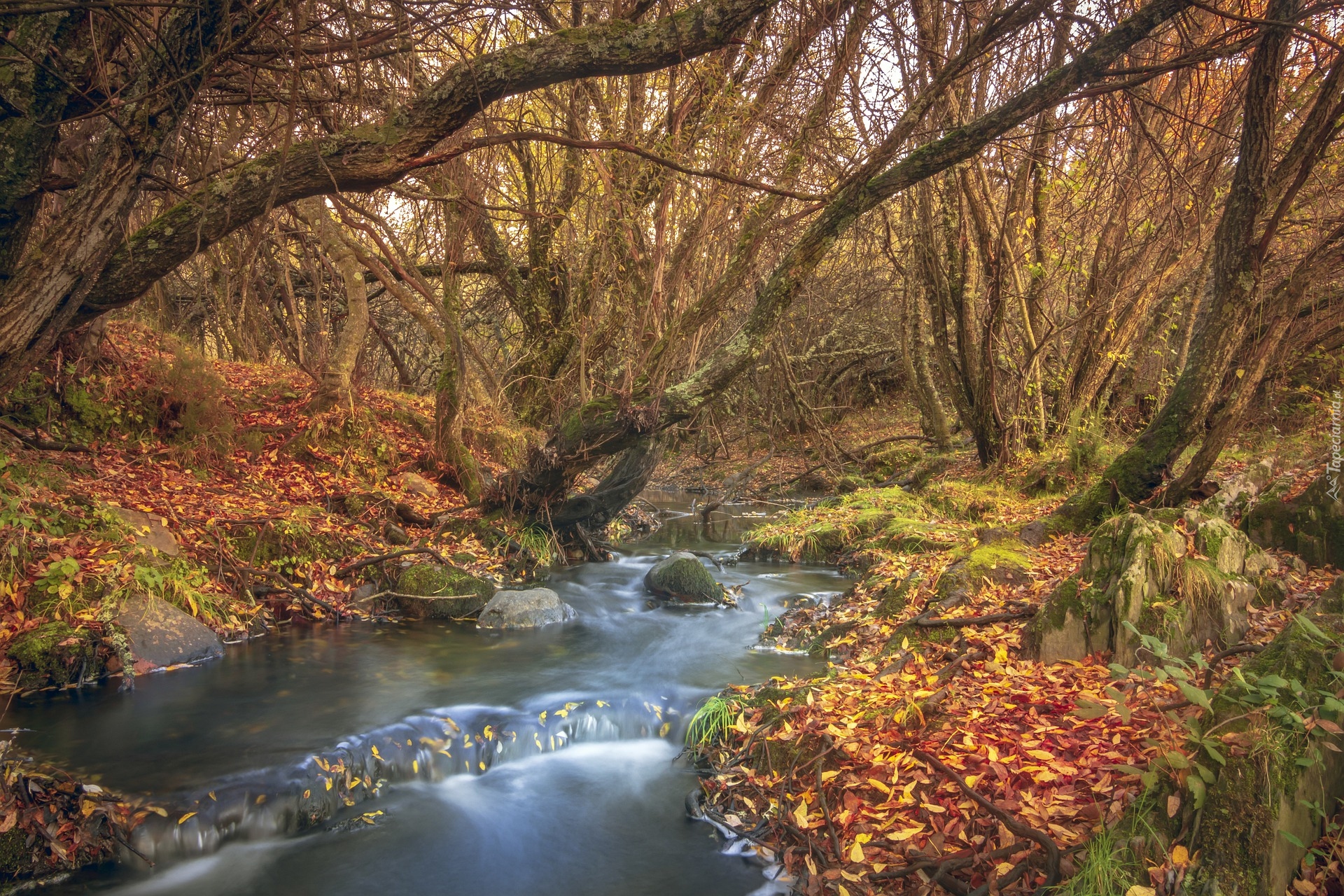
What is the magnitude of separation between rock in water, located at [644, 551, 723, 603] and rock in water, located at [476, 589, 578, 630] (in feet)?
3.69

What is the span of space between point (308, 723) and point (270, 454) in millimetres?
4829

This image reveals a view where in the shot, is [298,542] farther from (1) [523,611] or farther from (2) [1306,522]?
(2) [1306,522]

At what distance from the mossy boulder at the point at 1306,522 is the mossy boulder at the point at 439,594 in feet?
21.4

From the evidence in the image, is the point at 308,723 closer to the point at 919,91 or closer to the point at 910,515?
the point at 910,515

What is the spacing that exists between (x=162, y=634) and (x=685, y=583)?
4.90 metres

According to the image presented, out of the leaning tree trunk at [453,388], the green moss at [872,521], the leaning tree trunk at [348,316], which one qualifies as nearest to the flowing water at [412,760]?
the leaning tree trunk at [453,388]

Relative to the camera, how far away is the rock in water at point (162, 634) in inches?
221

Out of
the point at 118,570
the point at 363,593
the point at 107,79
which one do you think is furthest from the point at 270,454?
the point at 107,79

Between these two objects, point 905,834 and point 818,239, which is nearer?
point 905,834

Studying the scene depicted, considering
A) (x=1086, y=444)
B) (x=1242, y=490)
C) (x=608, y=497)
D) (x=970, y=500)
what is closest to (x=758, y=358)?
(x=608, y=497)

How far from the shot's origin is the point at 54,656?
17.0 ft

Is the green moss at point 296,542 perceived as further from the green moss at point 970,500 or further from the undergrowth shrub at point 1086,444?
the undergrowth shrub at point 1086,444

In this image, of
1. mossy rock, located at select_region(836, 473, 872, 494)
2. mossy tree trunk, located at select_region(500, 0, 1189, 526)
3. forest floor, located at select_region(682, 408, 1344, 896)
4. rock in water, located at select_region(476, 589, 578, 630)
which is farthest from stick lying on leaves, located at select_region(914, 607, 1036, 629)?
mossy rock, located at select_region(836, 473, 872, 494)

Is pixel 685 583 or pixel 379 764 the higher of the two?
pixel 685 583
